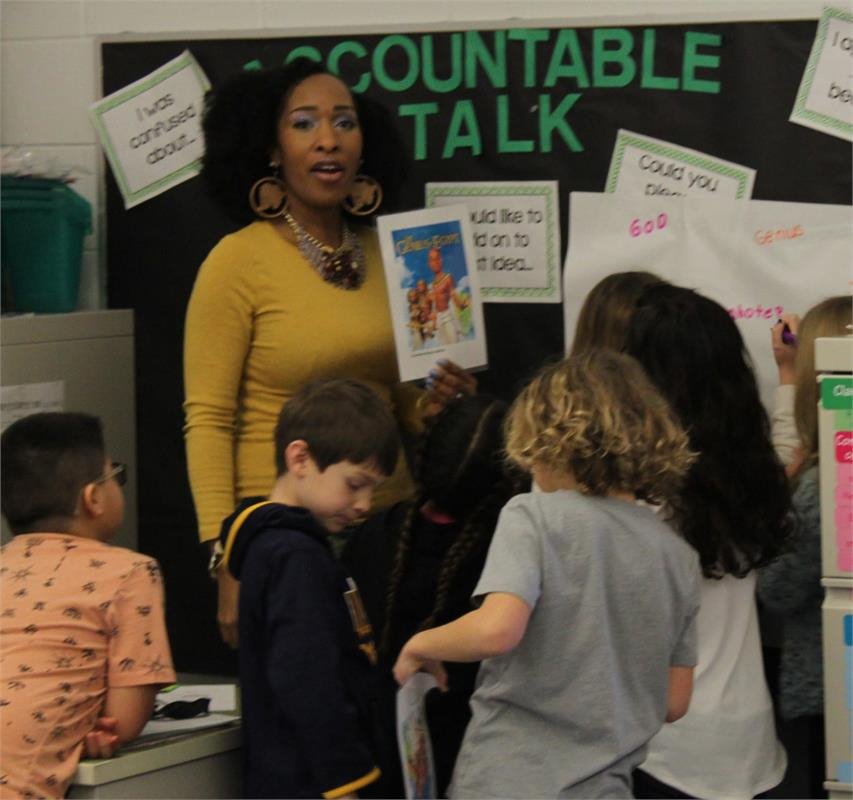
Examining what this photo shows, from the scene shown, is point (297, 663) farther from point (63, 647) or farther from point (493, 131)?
point (493, 131)

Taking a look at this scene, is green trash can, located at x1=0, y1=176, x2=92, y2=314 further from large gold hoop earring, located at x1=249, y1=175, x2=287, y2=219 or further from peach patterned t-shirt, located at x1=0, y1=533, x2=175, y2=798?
peach patterned t-shirt, located at x1=0, y1=533, x2=175, y2=798

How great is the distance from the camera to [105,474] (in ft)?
7.77

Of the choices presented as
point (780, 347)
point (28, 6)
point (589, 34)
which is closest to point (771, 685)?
point (780, 347)

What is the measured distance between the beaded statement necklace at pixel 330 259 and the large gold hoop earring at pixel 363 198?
107 mm

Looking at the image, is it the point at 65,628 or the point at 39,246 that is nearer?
the point at 65,628

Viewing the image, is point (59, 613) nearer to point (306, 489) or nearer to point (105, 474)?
point (105, 474)

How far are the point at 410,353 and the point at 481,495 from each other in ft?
2.06

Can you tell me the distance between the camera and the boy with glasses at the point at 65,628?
2.18 meters

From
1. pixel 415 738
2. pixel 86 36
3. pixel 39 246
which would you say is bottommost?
pixel 415 738

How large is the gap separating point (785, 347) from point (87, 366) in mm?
1656

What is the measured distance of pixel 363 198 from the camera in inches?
123

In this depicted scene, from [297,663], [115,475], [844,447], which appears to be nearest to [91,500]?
[115,475]

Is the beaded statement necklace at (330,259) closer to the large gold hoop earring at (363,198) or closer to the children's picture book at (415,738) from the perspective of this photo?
the large gold hoop earring at (363,198)

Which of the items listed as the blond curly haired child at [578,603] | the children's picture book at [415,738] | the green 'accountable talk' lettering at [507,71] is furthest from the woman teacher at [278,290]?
the blond curly haired child at [578,603]
